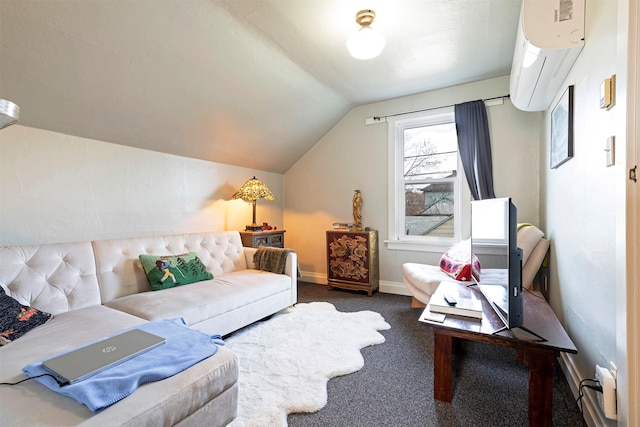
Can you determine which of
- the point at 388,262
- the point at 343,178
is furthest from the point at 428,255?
the point at 343,178

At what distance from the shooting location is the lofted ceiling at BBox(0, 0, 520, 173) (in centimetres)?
173

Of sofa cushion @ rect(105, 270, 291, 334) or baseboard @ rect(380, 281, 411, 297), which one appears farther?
baseboard @ rect(380, 281, 411, 297)

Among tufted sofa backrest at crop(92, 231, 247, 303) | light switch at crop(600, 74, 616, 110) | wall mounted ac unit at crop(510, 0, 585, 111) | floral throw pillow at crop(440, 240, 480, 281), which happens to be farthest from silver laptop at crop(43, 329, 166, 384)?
wall mounted ac unit at crop(510, 0, 585, 111)

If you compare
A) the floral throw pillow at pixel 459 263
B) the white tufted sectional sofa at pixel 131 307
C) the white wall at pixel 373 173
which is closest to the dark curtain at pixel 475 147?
the white wall at pixel 373 173

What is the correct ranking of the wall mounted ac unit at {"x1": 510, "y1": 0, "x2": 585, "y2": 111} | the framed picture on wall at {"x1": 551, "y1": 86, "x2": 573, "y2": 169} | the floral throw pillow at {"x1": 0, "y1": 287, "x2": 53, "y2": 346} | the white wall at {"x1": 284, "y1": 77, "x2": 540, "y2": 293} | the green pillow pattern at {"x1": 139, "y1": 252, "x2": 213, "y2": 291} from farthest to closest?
the white wall at {"x1": 284, "y1": 77, "x2": 540, "y2": 293}
the green pillow pattern at {"x1": 139, "y1": 252, "x2": 213, "y2": 291}
the framed picture on wall at {"x1": 551, "y1": 86, "x2": 573, "y2": 169}
the wall mounted ac unit at {"x1": 510, "y1": 0, "x2": 585, "y2": 111}
the floral throw pillow at {"x1": 0, "y1": 287, "x2": 53, "y2": 346}

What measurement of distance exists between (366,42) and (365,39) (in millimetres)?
22

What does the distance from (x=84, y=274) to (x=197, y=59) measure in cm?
182

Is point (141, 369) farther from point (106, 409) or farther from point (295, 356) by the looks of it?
point (295, 356)

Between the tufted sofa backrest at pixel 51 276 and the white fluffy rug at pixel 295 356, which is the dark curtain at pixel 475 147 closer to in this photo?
the white fluffy rug at pixel 295 356

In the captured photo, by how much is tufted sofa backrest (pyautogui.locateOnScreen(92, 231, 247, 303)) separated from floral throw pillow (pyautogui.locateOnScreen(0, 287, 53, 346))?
536 millimetres

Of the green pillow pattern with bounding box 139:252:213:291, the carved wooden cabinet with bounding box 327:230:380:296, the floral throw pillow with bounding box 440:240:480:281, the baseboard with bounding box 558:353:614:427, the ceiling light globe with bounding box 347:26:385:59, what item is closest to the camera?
the baseboard with bounding box 558:353:614:427

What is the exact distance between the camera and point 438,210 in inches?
138

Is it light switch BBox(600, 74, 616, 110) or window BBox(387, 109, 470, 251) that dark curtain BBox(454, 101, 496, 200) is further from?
light switch BBox(600, 74, 616, 110)

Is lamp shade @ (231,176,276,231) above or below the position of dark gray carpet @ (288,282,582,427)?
above
